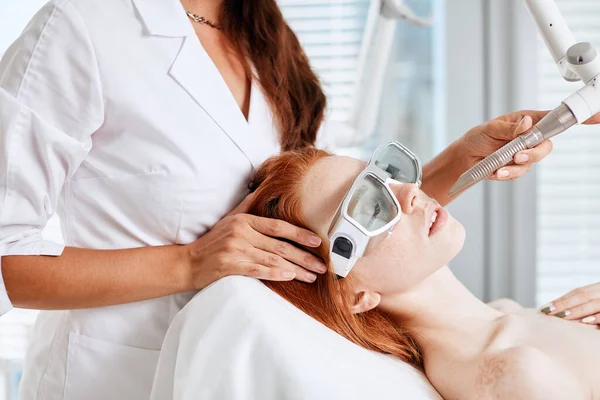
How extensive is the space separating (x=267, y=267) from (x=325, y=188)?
0.21 m

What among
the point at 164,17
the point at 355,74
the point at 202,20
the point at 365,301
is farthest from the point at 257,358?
the point at 355,74

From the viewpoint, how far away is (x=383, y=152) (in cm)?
121

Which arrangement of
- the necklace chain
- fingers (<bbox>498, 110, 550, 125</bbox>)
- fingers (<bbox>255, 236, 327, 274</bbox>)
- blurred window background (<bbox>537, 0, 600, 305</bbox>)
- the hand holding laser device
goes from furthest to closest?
1. blurred window background (<bbox>537, 0, 600, 305</bbox>)
2. the necklace chain
3. fingers (<bbox>498, 110, 550, 125</bbox>)
4. fingers (<bbox>255, 236, 327, 274</bbox>)
5. the hand holding laser device

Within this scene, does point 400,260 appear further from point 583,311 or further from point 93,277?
point 93,277

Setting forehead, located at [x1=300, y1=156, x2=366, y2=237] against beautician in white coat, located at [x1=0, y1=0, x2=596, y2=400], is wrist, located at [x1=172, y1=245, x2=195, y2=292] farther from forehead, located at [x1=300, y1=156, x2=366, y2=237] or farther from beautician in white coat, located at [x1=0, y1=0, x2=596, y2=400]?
forehead, located at [x1=300, y1=156, x2=366, y2=237]

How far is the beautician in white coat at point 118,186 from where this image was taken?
107 cm

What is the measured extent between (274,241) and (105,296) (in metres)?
0.31

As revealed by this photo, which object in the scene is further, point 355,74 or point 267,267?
point 355,74

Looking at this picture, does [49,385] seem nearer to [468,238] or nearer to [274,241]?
[274,241]

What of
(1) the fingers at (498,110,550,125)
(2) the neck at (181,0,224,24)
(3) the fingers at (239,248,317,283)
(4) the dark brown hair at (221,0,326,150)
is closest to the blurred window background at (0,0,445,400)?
(4) the dark brown hair at (221,0,326,150)

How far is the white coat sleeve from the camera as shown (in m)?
1.05

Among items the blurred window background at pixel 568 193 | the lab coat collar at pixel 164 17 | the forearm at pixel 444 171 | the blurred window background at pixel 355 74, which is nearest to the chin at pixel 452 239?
the forearm at pixel 444 171

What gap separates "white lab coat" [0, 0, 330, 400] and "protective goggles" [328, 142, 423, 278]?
26cm

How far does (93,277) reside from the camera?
110 cm
